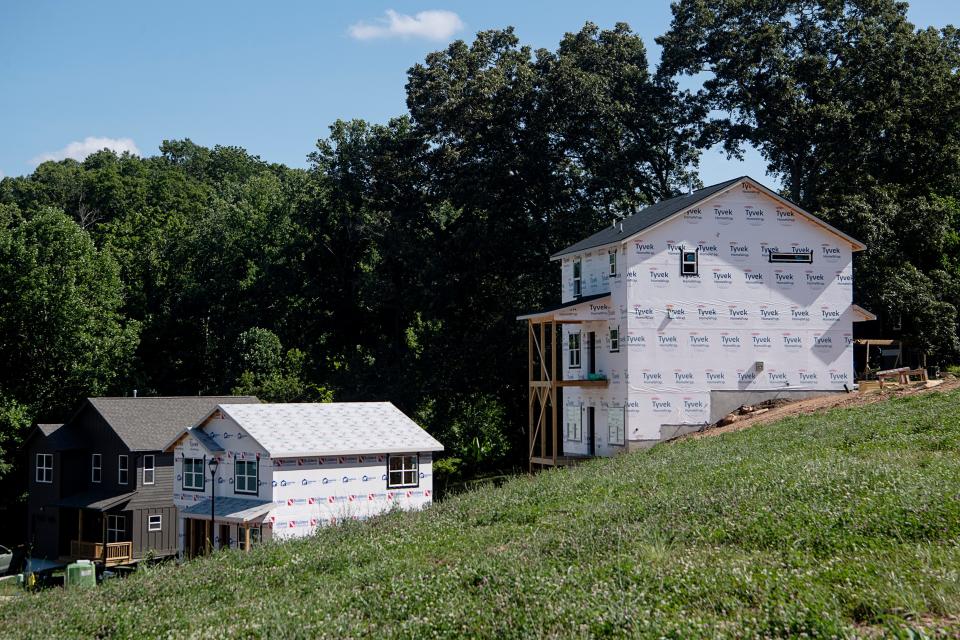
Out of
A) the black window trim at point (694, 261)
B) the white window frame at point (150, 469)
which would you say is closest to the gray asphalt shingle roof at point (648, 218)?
the black window trim at point (694, 261)

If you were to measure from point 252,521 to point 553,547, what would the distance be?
63.9 ft

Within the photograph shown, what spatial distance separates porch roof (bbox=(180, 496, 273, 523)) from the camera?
32094 mm

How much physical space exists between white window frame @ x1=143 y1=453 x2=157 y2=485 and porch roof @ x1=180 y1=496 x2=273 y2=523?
8464 millimetres

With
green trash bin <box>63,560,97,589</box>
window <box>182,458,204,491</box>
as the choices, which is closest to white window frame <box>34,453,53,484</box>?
window <box>182,458,204,491</box>

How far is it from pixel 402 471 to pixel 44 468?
2083cm

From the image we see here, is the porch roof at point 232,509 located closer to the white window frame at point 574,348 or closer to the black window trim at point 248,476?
the black window trim at point 248,476

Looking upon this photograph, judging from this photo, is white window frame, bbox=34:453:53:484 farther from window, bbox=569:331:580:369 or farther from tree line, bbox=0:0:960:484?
window, bbox=569:331:580:369

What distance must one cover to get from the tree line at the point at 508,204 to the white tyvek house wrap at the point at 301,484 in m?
15.1

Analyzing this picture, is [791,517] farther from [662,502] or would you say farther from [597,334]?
[597,334]

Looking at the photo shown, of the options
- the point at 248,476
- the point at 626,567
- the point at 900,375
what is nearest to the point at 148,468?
the point at 248,476

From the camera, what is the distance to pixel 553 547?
15539 mm

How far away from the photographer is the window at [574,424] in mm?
40750

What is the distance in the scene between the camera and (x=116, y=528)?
4388cm

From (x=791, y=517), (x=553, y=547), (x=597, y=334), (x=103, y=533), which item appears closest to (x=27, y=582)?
(x=103, y=533)
